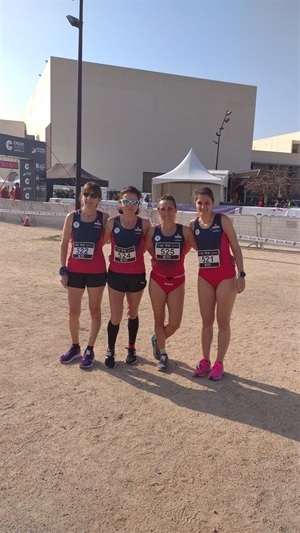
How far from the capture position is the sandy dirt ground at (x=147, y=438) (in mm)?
2158

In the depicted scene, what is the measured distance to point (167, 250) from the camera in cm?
370

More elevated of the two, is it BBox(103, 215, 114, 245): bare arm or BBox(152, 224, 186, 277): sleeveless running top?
BBox(103, 215, 114, 245): bare arm

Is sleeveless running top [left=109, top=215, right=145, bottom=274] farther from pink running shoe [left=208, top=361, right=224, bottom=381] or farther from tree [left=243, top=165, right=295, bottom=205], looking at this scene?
tree [left=243, top=165, right=295, bottom=205]

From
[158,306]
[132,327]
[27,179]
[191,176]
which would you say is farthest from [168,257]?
[27,179]

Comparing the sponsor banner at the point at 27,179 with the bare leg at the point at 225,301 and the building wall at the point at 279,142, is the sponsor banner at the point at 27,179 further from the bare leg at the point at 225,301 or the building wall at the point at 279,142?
the building wall at the point at 279,142

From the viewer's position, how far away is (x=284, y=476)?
248cm

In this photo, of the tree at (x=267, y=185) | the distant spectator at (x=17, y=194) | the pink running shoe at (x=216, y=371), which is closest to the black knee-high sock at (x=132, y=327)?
the pink running shoe at (x=216, y=371)

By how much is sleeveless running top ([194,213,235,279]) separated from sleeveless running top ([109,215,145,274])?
58 centimetres

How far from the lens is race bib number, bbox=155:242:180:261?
369cm

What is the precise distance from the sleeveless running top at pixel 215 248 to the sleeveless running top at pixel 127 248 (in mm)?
579

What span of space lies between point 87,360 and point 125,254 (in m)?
A: 1.12

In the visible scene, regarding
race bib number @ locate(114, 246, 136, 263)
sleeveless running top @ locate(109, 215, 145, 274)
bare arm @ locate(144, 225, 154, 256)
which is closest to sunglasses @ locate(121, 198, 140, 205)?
sleeveless running top @ locate(109, 215, 145, 274)

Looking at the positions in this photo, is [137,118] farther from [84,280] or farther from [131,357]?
[131,357]

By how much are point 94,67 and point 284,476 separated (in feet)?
173
